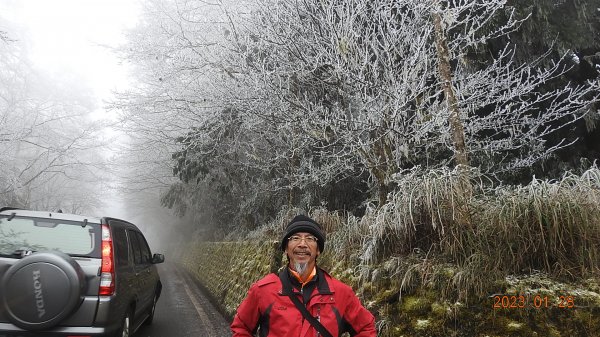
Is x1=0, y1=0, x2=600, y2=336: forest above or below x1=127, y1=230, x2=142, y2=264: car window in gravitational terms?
above

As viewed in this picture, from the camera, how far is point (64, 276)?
11.5ft

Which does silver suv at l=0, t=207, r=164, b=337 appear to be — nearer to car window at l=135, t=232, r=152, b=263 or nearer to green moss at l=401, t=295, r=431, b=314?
car window at l=135, t=232, r=152, b=263

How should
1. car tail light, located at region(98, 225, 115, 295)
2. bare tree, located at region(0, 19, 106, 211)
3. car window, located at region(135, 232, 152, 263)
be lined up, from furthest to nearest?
bare tree, located at region(0, 19, 106, 211) → car window, located at region(135, 232, 152, 263) → car tail light, located at region(98, 225, 115, 295)

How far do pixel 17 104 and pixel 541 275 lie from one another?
102 ft

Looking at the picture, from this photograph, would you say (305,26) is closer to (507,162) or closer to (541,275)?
(507,162)

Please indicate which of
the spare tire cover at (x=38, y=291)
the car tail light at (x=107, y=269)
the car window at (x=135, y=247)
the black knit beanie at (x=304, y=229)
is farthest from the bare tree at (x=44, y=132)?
the black knit beanie at (x=304, y=229)

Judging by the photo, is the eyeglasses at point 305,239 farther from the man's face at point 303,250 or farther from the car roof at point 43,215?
the car roof at point 43,215

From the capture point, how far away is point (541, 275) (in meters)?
3.11

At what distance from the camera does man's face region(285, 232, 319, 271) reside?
7.32 feet

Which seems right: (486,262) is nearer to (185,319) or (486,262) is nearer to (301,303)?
(301,303)

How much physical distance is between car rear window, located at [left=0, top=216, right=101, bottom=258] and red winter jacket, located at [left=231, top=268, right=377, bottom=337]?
2653 millimetres

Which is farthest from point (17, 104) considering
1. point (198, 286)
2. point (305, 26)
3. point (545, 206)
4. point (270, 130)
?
point (545, 206)
